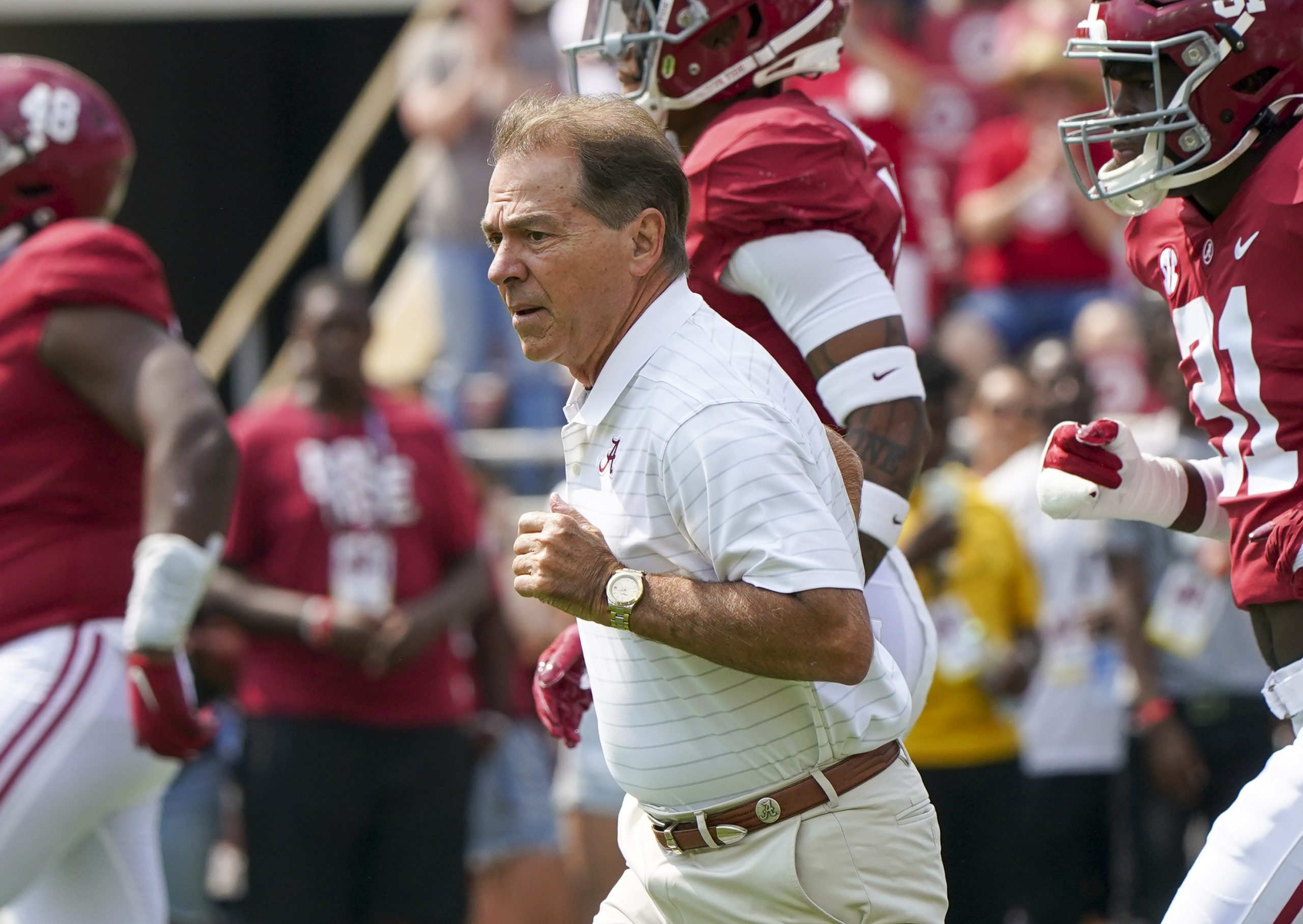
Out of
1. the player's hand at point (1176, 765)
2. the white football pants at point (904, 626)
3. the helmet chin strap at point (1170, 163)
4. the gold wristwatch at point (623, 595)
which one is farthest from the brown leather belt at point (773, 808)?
the player's hand at point (1176, 765)

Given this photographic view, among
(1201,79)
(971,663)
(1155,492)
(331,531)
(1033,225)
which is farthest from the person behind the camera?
(1033,225)

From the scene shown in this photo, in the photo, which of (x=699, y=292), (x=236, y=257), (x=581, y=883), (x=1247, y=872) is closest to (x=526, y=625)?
(x=581, y=883)

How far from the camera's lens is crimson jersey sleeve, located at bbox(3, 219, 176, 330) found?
396 cm

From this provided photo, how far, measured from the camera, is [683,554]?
2777mm

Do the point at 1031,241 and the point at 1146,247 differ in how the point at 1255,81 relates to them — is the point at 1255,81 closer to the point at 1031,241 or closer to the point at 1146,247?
the point at 1146,247

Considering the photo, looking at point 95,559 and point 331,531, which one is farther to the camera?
point 331,531

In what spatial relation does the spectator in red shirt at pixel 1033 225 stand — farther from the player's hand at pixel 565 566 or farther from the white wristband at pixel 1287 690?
the player's hand at pixel 565 566

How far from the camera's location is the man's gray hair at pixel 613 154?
9.24 ft

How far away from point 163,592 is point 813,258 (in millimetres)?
1410

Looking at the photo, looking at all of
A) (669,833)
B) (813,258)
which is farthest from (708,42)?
(669,833)

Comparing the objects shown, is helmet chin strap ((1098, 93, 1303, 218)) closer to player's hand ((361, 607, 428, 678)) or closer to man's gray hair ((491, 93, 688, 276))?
man's gray hair ((491, 93, 688, 276))

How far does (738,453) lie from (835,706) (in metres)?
0.43

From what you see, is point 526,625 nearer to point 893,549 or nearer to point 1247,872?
point 893,549

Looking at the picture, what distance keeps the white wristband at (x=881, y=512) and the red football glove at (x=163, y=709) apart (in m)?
1.40
